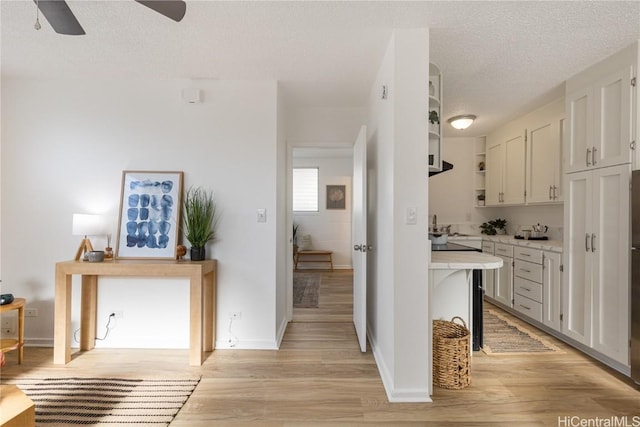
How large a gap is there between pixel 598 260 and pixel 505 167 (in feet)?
6.91

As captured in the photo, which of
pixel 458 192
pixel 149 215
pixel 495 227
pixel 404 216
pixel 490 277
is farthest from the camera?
pixel 458 192

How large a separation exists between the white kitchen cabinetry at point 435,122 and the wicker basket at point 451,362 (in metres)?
1.25

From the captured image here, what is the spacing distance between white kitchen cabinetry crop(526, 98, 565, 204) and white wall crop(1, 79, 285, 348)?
302 cm

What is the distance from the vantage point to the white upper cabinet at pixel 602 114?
233 centimetres

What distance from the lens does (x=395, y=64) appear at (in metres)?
2.06

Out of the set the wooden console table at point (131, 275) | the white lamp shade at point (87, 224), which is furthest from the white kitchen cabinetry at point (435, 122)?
the white lamp shade at point (87, 224)

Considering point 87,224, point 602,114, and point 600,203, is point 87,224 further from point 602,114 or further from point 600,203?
point 602,114

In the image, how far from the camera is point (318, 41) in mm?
2234

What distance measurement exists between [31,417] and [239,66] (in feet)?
8.33

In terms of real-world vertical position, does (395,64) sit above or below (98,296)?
above

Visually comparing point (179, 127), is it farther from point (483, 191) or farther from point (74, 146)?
point (483, 191)

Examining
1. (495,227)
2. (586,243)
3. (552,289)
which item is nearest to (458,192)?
(495,227)

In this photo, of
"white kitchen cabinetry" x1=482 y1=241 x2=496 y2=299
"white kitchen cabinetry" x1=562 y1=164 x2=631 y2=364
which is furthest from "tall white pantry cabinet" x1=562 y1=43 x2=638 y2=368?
"white kitchen cabinetry" x1=482 y1=241 x2=496 y2=299

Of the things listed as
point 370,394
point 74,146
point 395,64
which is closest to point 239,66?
point 395,64
